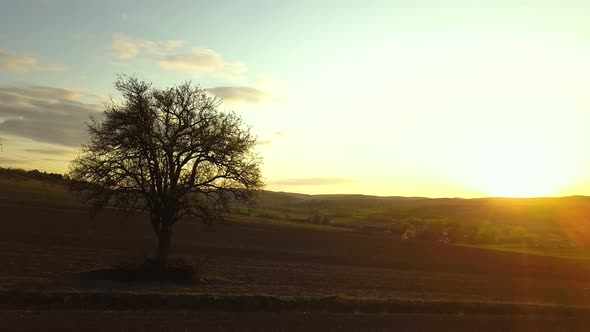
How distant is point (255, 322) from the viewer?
20719 millimetres

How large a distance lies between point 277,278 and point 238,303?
413 inches

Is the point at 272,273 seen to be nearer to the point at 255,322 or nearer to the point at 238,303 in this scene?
the point at 238,303

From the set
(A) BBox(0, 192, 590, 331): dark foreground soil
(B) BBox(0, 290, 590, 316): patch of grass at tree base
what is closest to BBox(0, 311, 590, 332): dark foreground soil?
(A) BBox(0, 192, 590, 331): dark foreground soil

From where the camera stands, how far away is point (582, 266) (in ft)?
196

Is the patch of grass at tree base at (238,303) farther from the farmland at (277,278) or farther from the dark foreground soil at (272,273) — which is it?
the dark foreground soil at (272,273)

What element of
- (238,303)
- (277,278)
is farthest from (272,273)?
(238,303)

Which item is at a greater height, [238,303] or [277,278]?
[238,303]

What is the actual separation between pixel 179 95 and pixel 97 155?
19.0 ft

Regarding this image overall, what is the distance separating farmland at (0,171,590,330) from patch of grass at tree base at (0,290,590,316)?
0.07 m

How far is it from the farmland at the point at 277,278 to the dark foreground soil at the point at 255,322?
0.08 m

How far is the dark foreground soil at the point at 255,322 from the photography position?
18266mm

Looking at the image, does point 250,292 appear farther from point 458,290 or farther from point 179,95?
point 458,290

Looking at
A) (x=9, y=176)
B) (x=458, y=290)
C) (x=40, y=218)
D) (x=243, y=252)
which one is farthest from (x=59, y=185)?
(x=458, y=290)

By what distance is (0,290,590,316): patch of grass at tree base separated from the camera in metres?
21.5
